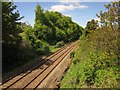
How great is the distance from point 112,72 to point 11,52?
14.9 m

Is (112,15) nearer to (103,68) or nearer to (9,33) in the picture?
(103,68)

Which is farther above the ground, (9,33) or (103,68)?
(9,33)

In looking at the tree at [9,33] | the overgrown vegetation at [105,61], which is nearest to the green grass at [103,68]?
the overgrown vegetation at [105,61]

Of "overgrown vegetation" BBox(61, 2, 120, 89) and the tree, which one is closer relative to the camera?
"overgrown vegetation" BBox(61, 2, 120, 89)

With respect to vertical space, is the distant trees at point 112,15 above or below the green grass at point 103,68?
above

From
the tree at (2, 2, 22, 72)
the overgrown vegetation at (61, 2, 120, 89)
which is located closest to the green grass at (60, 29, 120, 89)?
the overgrown vegetation at (61, 2, 120, 89)

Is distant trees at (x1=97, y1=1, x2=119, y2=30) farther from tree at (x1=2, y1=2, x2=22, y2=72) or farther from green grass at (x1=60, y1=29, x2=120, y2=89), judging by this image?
tree at (x1=2, y1=2, x2=22, y2=72)

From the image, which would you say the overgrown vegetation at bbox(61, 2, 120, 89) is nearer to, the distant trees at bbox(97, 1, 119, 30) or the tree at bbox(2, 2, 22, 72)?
the distant trees at bbox(97, 1, 119, 30)

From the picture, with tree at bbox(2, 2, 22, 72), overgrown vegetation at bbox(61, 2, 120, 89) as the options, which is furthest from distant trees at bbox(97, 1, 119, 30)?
tree at bbox(2, 2, 22, 72)

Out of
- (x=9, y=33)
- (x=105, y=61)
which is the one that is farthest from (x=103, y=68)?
(x=9, y=33)

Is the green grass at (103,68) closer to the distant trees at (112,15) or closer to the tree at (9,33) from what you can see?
the distant trees at (112,15)

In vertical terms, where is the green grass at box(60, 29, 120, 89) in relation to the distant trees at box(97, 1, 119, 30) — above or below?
below

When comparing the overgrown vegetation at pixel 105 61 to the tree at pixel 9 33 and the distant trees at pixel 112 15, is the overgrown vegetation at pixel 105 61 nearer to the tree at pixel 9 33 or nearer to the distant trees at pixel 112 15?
the distant trees at pixel 112 15

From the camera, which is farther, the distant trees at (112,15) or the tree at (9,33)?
the tree at (9,33)
